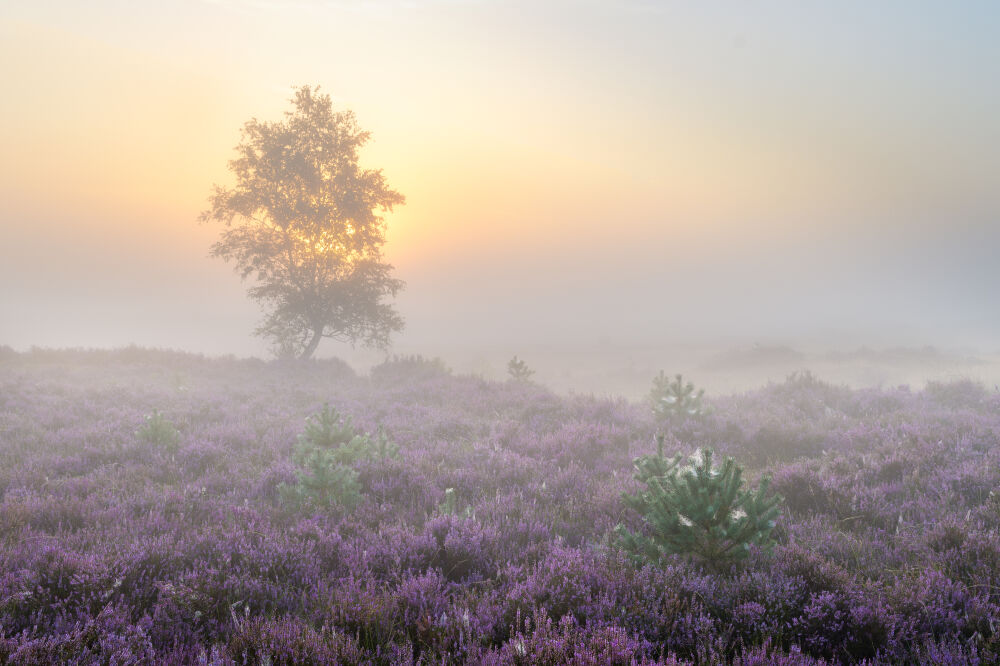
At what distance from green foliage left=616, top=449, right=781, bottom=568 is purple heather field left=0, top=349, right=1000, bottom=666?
0.55ft

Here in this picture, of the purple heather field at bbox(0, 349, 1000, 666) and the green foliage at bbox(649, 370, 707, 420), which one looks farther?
the green foliage at bbox(649, 370, 707, 420)

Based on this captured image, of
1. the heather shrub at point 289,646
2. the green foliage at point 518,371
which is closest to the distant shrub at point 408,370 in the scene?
the green foliage at point 518,371

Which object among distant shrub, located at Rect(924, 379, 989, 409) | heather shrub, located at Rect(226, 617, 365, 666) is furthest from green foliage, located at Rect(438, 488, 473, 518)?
distant shrub, located at Rect(924, 379, 989, 409)

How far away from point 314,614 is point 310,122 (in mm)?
22293

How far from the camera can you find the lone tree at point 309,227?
21672mm

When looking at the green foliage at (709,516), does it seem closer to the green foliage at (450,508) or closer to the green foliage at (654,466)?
the green foliage at (654,466)

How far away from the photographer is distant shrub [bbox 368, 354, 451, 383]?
18.6 m

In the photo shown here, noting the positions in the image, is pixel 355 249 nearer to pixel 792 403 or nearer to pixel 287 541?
pixel 792 403

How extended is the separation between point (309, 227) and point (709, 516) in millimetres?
21154

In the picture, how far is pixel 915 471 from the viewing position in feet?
22.1

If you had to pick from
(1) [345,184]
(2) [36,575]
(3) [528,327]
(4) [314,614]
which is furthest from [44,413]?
(3) [528,327]

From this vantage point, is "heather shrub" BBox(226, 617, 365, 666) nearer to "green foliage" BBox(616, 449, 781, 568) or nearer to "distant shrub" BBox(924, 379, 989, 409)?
"green foliage" BBox(616, 449, 781, 568)

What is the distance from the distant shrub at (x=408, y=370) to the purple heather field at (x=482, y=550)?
7.27 metres

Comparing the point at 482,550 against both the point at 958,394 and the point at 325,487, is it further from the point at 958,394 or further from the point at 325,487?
the point at 958,394
